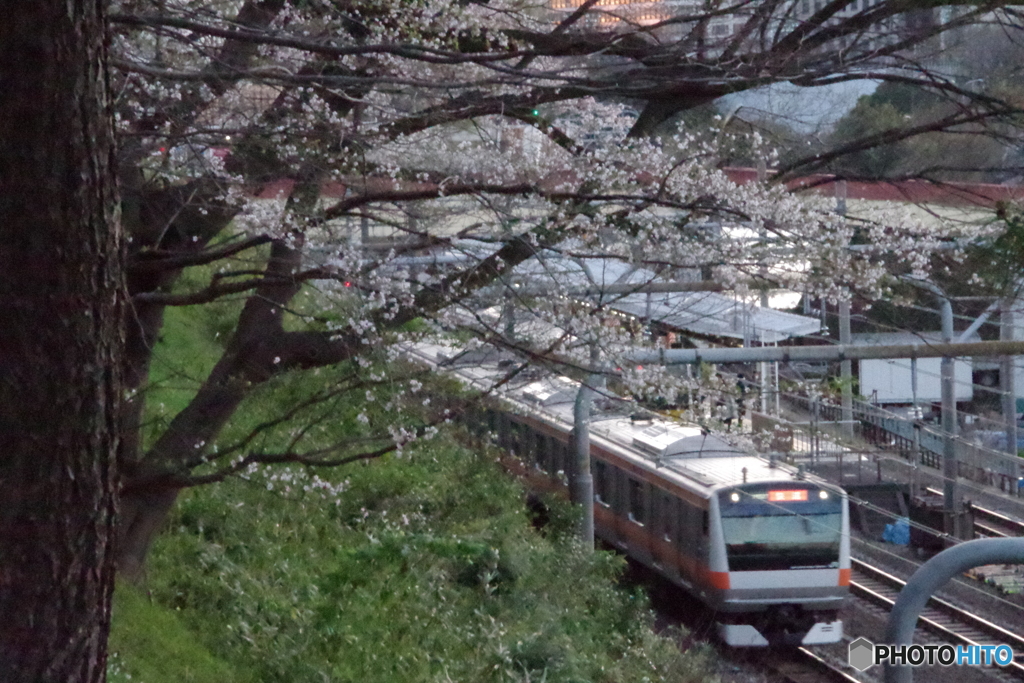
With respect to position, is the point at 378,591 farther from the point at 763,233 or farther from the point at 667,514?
the point at 763,233

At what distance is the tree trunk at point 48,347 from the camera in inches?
99.6

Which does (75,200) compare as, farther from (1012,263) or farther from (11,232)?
(1012,263)

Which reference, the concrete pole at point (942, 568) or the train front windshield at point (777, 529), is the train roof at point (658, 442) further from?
the concrete pole at point (942, 568)

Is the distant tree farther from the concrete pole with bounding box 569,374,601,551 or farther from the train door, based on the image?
the train door

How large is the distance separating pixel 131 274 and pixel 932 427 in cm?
533

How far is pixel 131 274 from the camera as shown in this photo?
6.52m

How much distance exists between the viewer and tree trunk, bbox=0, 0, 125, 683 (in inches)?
99.6

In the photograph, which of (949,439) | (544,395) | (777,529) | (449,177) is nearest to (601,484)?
(544,395)

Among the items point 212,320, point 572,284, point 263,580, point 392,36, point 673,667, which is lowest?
point 673,667

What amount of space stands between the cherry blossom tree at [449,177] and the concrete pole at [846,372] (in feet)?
3.69

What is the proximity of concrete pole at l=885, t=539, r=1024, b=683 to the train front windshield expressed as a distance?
25.1ft

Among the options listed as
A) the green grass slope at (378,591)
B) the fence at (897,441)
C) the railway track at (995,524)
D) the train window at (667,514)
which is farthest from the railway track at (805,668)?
the railway track at (995,524)

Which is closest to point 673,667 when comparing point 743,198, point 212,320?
point 743,198

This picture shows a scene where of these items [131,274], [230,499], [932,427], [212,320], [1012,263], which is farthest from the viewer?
[212,320]
